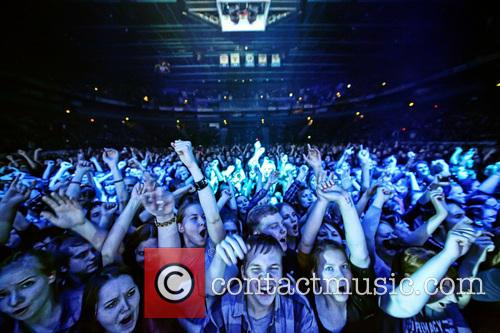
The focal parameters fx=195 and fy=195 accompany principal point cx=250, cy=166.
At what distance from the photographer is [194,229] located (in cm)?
181

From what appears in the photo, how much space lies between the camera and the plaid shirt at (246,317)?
54.9 inches

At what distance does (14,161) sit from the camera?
4066 mm

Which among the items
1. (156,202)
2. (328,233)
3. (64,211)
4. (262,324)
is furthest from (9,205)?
(328,233)

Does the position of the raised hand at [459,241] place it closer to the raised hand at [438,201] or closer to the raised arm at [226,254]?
the raised hand at [438,201]

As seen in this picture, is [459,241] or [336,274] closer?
[459,241]

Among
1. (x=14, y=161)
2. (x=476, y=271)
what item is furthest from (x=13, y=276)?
(x=14, y=161)

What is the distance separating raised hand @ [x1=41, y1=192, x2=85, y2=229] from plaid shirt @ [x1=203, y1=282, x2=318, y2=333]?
1197 mm

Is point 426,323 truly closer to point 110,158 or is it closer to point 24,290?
point 24,290

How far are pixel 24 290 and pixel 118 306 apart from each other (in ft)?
1.77

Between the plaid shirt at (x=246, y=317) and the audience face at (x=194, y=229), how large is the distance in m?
0.54

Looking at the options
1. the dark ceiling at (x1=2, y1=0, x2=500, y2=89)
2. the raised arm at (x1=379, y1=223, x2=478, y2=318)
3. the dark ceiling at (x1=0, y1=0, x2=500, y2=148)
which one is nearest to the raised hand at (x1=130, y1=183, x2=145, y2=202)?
the raised arm at (x1=379, y1=223, x2=478, y2=318)

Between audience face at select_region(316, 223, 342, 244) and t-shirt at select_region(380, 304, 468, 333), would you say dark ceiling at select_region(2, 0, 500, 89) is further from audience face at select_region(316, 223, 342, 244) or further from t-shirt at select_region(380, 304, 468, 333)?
t-shirt at select_region(380, 304, 468, 333)

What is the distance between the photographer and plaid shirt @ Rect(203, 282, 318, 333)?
54.9 inches

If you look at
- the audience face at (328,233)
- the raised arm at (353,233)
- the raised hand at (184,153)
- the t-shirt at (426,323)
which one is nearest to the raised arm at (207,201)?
the raised hand at (184,153)
